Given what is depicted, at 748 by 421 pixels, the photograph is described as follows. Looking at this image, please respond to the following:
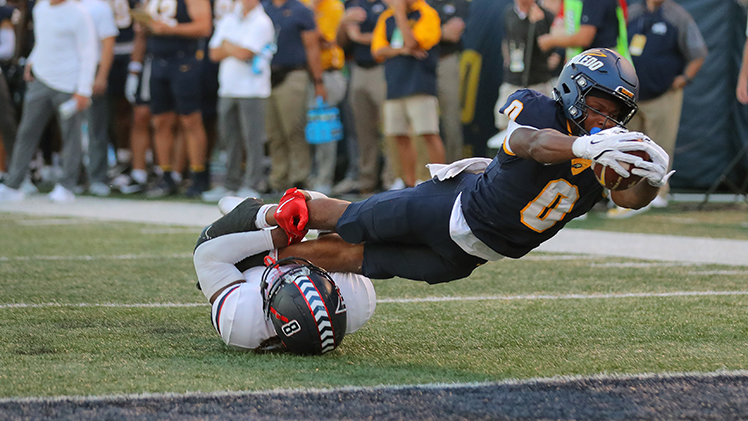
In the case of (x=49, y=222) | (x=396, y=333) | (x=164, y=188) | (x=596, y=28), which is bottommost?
(x=164, y=188)

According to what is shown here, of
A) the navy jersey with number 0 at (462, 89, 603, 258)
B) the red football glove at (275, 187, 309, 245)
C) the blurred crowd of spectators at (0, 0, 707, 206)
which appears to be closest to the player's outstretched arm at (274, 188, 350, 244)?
the red football glove at (275, 187, 309, 245)

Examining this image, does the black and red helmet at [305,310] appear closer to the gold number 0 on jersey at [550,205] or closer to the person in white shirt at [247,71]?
the gold number 0 on jersey at [550,205]

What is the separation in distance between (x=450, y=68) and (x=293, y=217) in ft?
21.9

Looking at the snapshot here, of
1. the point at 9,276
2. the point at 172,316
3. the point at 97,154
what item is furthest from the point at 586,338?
the point at 97,154

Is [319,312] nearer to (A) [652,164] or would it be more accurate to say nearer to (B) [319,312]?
(B) [319,312]

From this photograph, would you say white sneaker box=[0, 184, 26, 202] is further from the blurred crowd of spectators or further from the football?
the football

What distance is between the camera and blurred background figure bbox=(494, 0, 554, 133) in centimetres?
933

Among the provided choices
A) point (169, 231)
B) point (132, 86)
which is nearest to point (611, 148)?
point (169, 231)

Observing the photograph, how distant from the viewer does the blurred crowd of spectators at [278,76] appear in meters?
9.20

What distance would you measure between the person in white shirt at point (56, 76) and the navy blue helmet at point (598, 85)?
24.4ft

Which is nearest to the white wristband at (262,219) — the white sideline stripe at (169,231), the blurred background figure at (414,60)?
the white sideline stripe at (169,231)

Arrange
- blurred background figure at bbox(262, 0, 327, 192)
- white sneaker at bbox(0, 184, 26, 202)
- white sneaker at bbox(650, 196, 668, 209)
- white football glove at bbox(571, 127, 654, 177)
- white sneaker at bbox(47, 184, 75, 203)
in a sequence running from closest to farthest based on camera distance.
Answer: white football glove at bbox(571, 127, 654, 177)
white sneaker at bbox(650, 196, 668, 209)
white sneaker at bbox(0, 184, 26, 202)
white sneaker at bbox(47, 184, 75, 203)
blurred background figure at bbox(262, 0, 327, 192)

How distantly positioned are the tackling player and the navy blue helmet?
115cm

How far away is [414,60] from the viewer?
934cm
